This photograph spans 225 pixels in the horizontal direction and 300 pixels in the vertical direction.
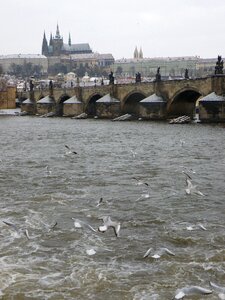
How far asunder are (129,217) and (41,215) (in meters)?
2.47

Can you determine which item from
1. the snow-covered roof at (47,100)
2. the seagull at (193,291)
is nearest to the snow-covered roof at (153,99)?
the snow-covered roof at (47,100)

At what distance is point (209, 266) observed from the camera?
917cm

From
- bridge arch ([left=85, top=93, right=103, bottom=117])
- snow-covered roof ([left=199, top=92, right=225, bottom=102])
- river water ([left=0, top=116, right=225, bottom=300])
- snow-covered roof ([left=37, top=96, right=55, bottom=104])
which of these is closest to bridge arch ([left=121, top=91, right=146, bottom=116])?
bridge arch ([left=85, top=93, right=103, bottom=117])

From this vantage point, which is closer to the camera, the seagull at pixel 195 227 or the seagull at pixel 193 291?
the seagull at pixel 193 291

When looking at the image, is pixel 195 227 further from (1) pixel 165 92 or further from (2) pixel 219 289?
(1) pixel 165 92

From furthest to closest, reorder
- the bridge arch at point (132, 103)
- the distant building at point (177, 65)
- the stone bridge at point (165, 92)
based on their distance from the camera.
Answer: the distant building at point (177, 65)
the bridge arch at point (132, 103)
the stone bridge at point (165, 92)

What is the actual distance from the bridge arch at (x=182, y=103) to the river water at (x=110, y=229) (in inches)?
999

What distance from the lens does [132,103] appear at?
5856cm

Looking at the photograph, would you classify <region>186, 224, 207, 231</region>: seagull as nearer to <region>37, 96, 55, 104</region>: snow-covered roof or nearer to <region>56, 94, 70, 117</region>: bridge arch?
<region>56, 94, 70, 117</region>: bridge arch

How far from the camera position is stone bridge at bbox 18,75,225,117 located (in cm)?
4372

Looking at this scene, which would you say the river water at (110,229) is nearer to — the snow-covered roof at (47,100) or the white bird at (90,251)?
the white bird at (90,251)

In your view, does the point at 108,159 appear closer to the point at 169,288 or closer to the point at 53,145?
the point at 53,145

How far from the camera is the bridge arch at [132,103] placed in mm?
55969

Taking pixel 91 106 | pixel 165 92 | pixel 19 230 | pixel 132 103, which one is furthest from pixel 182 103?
pixel 19 230
